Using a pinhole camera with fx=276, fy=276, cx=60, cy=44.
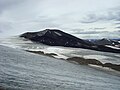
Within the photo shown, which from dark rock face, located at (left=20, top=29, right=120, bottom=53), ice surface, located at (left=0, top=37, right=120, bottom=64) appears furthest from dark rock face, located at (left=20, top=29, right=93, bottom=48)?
ice surface, located at (left=0, top=37, right=120, bottom=64)

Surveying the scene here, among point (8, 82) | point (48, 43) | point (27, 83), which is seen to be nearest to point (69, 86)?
point (27, 83)

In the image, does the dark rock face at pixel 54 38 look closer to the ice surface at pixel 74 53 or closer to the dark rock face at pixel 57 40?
the dark rock face at pixel 57 40

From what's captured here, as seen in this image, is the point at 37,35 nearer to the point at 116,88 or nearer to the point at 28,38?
the point at 28,38

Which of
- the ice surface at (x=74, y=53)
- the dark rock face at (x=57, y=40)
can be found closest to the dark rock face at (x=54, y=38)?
the dark rock face at (x=57, y=40)

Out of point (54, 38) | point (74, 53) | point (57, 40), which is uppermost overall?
point (54, 38)

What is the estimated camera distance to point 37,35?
407 ft

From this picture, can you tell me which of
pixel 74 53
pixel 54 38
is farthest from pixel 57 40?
pixel 74 53

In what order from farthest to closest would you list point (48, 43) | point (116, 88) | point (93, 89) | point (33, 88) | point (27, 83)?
1. point (48, 43)
2. point (116, 88)
3. point (93, 89)
4. point (27, 83)
5. point (33, 88)

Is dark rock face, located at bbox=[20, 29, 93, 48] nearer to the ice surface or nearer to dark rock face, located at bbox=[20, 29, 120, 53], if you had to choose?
dark rock face, located at bbox=[20, 29, 120, 53]

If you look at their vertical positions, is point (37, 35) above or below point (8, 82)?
above

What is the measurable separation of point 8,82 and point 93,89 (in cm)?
935

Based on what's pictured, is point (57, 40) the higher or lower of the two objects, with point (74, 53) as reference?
higher

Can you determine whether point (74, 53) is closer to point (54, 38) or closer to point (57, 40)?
point (57, 40)

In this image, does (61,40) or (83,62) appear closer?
(83,62)
